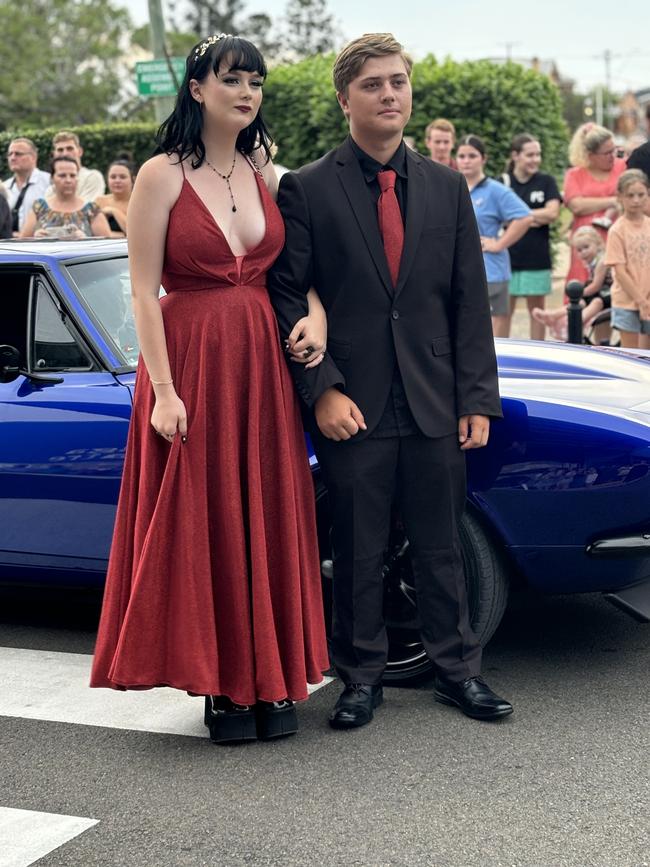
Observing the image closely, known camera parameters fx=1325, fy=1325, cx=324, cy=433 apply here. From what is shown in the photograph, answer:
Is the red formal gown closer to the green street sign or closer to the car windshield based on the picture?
the car windshield

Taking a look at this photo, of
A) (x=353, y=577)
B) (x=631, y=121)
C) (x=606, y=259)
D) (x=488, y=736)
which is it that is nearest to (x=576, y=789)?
(x=488, y=736)

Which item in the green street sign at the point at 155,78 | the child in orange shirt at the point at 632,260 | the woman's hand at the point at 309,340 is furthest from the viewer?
the green street sign at the point at 155,78

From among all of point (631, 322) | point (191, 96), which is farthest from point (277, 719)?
point (631, 322)

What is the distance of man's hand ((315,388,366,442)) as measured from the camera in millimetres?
3906

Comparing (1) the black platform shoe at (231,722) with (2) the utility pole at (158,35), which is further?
(2) the utility pole at (158,35)

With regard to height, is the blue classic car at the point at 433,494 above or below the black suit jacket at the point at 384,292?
below

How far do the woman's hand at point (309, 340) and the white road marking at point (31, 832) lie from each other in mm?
1405

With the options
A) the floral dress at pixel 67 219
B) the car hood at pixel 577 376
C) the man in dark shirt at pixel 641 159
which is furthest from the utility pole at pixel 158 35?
the car hood at pixel 577 376

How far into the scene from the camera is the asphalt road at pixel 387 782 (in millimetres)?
3191

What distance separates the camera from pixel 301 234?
154 inches

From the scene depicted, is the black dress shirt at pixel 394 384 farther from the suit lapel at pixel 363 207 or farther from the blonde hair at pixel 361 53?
the blonde hair at pixel 361 53

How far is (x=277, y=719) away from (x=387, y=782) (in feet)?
1.64

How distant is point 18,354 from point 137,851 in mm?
2211

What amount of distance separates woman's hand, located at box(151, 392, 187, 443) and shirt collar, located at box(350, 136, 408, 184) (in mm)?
896
